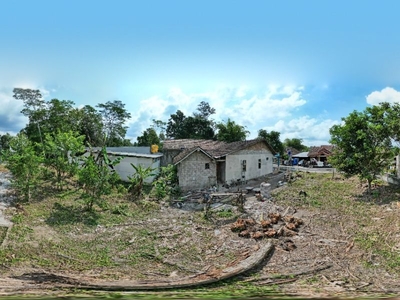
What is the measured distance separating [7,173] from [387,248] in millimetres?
21012

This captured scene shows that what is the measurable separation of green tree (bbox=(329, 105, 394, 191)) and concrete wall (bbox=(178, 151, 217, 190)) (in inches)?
307

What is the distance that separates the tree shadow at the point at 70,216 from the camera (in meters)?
12.5

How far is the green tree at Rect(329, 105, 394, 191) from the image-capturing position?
16.5 metres

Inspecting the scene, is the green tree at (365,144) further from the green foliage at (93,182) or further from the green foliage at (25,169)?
the green foliage at (25,169)

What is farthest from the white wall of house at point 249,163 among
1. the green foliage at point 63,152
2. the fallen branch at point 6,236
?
the fallen branch at point 6,236

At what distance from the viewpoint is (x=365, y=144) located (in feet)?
54.4

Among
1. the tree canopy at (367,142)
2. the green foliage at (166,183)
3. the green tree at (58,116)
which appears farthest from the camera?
the green tree at (58,116)

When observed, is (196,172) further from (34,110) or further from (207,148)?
(34,110)

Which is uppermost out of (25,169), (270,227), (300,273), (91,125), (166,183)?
(91,125)

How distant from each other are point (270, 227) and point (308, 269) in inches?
137

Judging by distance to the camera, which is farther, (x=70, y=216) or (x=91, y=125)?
(x=91, y=125)

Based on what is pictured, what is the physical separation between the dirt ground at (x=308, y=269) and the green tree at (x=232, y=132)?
69.5 ft

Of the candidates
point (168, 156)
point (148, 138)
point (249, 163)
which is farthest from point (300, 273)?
point (148, 138)

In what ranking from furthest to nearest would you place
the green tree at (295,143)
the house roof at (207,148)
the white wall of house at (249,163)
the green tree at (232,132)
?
1. the green tree at (295,143)
2. the green tree at (232,132)
3. the white wall of house at (249,163)
4. the house roof at (207,148)
